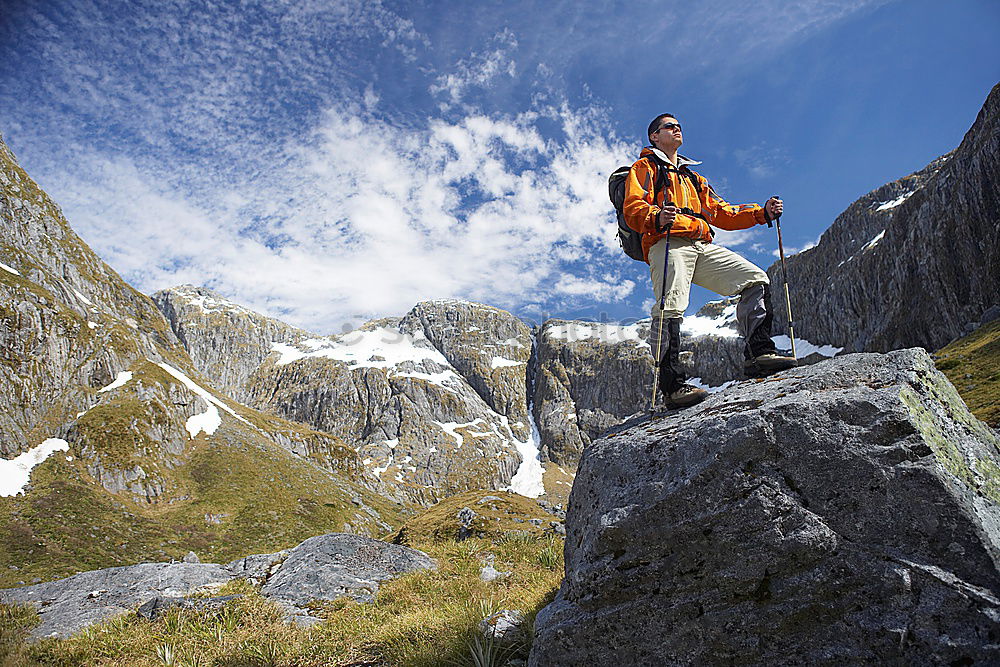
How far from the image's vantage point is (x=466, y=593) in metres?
9.17

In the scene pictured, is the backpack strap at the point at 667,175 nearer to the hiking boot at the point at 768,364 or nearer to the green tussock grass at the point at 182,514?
the hiking boot at the point at 768,364

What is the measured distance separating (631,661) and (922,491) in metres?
2.74

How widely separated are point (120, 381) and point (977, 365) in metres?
163

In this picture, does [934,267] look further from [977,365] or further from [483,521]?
[483,521]

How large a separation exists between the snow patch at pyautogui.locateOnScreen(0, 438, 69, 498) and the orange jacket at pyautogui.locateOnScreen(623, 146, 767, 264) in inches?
4586

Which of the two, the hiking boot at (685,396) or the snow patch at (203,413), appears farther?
the snow patch at (203,413)

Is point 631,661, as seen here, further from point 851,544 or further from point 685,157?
point 685,157

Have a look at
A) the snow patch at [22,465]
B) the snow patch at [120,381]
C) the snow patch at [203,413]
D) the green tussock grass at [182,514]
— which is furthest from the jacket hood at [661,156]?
the snow patch at [203,413]

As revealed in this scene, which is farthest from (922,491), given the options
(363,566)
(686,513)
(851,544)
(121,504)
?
(121,504)

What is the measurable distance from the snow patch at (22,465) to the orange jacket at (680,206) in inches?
4586

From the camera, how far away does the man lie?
6.13m

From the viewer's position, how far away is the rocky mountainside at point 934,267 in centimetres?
9169

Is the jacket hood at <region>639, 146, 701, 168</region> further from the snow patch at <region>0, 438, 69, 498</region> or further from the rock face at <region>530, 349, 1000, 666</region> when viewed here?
the snow patch at <region>0, 438, 69, 498</region>

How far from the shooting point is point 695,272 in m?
6.66
